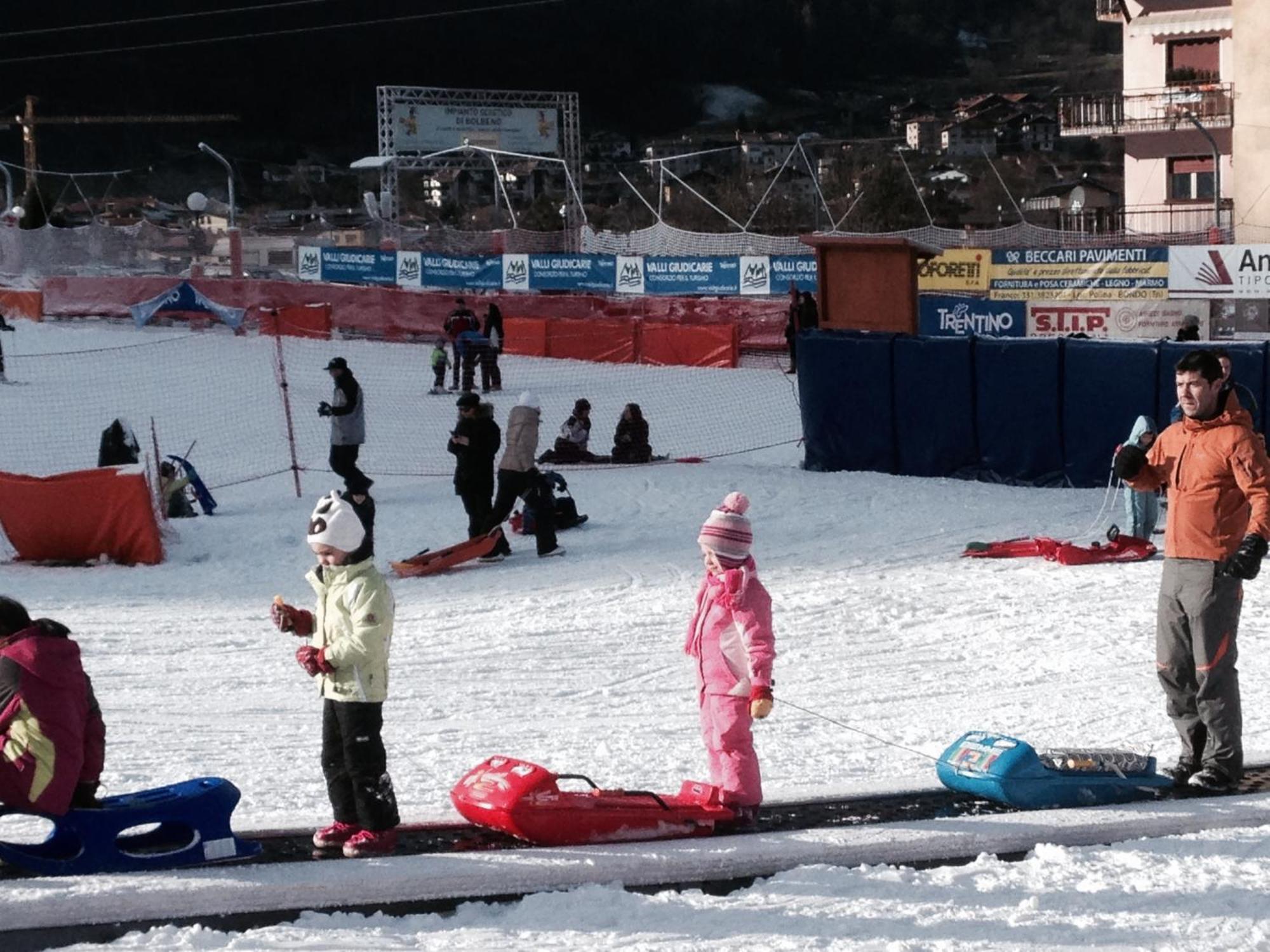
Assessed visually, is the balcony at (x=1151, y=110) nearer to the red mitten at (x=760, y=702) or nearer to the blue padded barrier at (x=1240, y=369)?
the blue padded barrier at (x=1240, y=369)

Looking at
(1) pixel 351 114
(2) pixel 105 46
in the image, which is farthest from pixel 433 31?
(2) pixel 105 46

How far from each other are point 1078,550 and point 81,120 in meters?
92.9

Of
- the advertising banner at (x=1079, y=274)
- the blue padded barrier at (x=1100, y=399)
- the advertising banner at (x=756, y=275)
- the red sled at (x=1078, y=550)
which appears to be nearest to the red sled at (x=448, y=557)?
the red sled at (x=1078, y=550)

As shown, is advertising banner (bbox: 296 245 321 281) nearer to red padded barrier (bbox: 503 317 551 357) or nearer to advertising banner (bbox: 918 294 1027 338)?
red padded barrier (bbox: 503 317 551 357)

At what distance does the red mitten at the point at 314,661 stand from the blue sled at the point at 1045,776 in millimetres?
2673

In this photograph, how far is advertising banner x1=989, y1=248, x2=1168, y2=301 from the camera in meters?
28.3

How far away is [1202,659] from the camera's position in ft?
21.9

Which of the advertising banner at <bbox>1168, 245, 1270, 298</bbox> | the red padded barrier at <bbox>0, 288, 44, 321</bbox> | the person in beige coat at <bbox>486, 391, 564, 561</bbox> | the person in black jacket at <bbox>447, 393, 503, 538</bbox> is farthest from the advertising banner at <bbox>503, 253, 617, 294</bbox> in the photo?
the person in beige coat at <bbox>486, 391, 564, 561</bbox>

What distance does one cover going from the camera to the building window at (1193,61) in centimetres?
4444

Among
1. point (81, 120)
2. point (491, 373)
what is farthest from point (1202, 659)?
point (81, 120)

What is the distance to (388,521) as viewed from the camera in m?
16.2

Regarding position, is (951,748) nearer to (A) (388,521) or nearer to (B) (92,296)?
(A) (388,521)

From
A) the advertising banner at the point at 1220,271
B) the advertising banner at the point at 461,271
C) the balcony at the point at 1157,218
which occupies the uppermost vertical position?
the balcony at the point at 1157,218

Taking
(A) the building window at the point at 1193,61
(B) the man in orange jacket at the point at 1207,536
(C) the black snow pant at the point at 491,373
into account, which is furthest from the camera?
(A) the building window at the point at 1193,61
